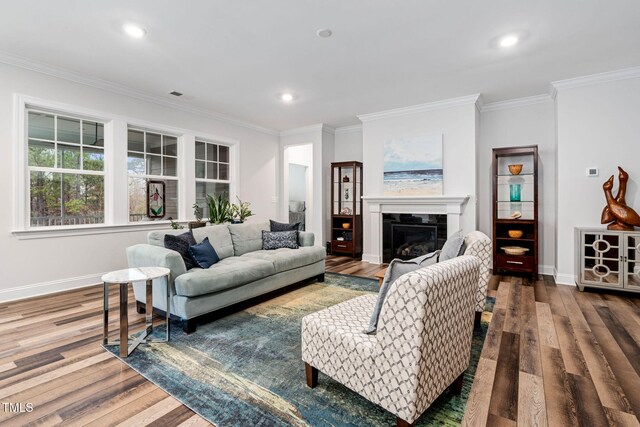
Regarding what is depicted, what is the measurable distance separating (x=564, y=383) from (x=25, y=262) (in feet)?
17.1

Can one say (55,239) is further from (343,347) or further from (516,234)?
(516,234)

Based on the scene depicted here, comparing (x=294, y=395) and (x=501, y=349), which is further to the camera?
(x=501, y=349)

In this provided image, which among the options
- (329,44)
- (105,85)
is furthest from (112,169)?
(329,44)

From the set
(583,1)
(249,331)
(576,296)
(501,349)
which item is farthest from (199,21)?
(576,296)

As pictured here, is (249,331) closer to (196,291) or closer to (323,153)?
(196,291)

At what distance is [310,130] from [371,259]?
2.94 metres

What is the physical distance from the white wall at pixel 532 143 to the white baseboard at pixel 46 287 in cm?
576

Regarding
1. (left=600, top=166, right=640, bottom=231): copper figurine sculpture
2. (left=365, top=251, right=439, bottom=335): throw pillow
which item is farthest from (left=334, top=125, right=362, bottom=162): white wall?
(left=365, top=251, right=439, bottom=335): throw pillow

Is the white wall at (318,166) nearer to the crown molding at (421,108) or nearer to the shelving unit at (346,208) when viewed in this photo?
the shelving unit at (346,208)

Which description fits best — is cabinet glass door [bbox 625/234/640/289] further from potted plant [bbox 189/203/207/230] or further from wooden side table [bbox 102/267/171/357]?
potted plant [bbox 189/203/207/230]

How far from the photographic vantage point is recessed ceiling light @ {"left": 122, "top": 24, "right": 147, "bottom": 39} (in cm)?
296

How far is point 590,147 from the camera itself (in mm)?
4160

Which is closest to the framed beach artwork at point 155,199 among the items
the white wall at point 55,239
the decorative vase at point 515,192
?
the white wall at point 55,239

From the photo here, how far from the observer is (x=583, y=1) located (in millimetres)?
2598
